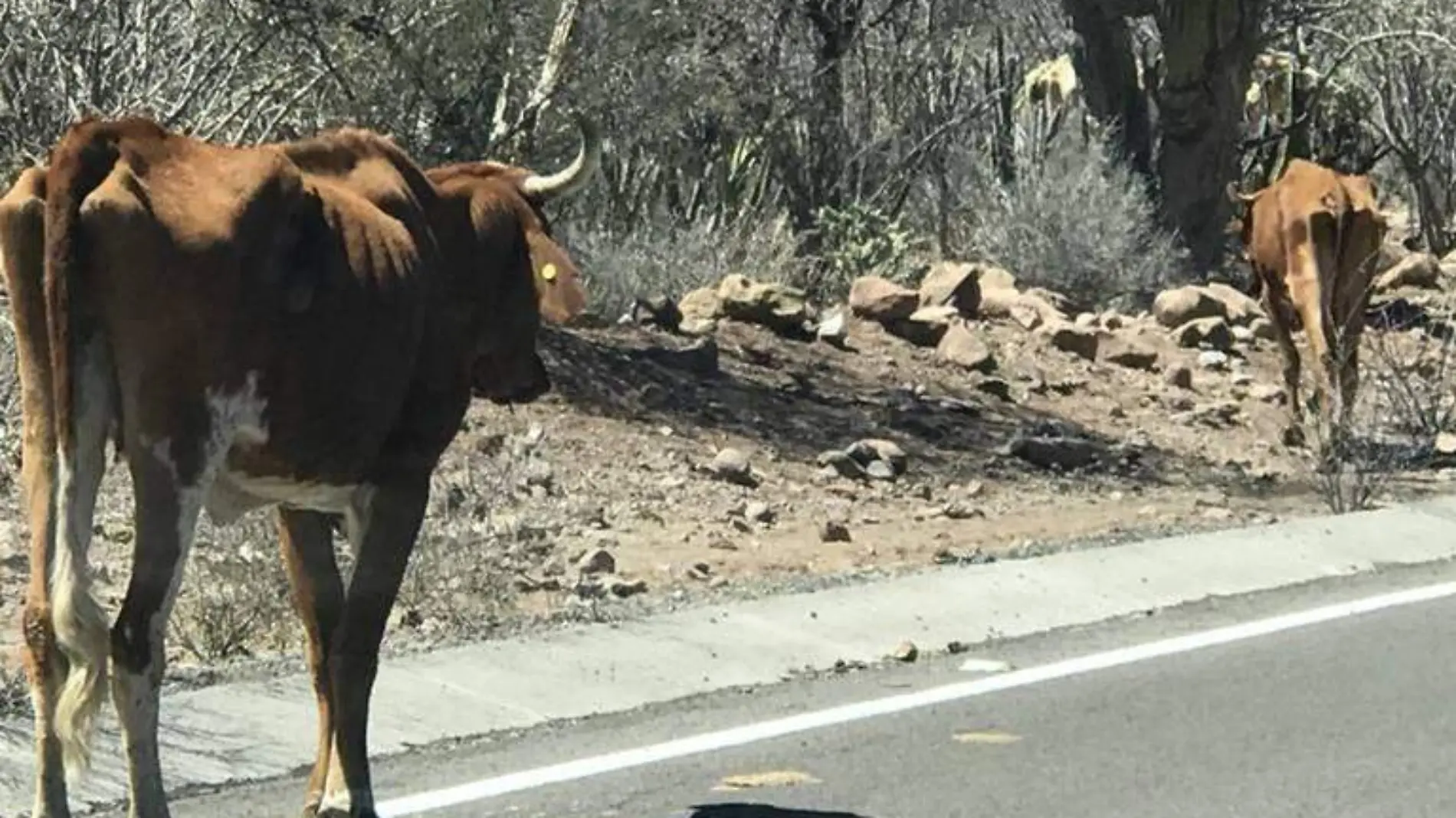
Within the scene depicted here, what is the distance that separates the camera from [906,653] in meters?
10.5

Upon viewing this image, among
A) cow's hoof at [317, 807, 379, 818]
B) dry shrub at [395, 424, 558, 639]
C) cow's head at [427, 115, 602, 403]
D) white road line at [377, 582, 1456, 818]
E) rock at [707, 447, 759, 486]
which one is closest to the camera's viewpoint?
cow's hoof at [317, 807, 379, 818]

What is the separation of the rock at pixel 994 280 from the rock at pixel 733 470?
20.0 ft

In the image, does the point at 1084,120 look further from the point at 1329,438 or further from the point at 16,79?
the point at 16,79

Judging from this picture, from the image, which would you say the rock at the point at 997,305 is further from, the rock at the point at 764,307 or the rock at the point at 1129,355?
the rock at the point at 764,307

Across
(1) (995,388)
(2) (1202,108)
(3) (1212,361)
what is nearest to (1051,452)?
(1) (995,388)

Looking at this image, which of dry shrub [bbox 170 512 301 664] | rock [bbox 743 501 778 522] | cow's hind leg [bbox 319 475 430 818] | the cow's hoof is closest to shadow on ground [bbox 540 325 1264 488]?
rock [bbox 743 501 778 522]

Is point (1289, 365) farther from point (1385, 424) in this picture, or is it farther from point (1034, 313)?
point (1034, 313)

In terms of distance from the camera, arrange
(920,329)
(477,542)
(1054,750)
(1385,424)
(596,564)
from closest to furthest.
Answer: (1054,750) < (477,542) < (596,564) < (1385,424) < (920,329)

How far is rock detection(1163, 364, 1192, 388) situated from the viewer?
63.2ft

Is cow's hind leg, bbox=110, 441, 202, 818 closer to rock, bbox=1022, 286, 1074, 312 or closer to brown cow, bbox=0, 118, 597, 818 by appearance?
brown cow, bbox=0, 118, 597, 818

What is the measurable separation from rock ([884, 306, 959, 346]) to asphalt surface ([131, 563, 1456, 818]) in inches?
316

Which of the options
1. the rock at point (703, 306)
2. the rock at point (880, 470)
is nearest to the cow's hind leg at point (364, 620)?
the rock at point (880, 470)

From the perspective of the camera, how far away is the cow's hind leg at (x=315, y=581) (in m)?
7.76

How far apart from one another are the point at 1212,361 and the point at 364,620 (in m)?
13.5
